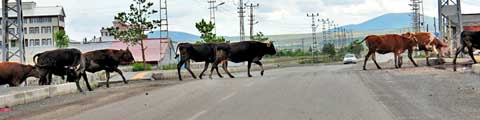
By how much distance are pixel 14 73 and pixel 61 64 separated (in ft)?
8.08

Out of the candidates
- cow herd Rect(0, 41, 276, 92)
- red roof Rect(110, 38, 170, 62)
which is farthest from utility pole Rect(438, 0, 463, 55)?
red roof Rect(110, 38, 170, 62)

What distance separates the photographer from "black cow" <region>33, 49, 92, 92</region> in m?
28.0

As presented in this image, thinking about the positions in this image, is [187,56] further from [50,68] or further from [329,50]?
[329,50]

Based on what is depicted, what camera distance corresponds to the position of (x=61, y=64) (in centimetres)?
2814

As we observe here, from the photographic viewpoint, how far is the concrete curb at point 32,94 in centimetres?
2103

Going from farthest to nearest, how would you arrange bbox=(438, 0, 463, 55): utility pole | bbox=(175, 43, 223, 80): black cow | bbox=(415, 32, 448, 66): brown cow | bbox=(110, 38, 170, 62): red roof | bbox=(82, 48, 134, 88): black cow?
bbox=(110, 38, 170, 62): red roof < bbox=(438, 0, 463, 55): utility pole < bbox=(415, 32, 448, 66): brown cow < bbox=(175, 43, 223, 80): black cow < bbox=(82, 48, 134, 88): black cow

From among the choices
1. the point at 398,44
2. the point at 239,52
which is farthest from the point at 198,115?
the point at 398,44

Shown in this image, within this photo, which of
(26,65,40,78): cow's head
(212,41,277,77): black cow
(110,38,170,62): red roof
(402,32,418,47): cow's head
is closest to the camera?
(26,65,40,78): cow's head

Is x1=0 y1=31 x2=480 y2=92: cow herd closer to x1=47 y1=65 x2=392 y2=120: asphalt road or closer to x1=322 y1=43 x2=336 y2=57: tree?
x1=47 y1=65 x2=392 y2=120: asphalt road

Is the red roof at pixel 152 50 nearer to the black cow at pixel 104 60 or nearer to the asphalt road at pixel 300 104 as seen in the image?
the black cow at pixel 104 60

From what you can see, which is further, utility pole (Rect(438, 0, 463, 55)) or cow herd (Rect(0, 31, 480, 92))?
utility pole (Rect(438, 0, 463, 55))

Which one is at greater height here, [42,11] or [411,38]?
[42,11]

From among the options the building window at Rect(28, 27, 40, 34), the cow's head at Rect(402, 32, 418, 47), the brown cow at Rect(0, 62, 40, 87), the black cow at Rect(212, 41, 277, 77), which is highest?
the building window at Rect(28, 27, 40, 34)

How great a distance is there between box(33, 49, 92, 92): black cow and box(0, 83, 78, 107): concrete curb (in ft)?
2.39
